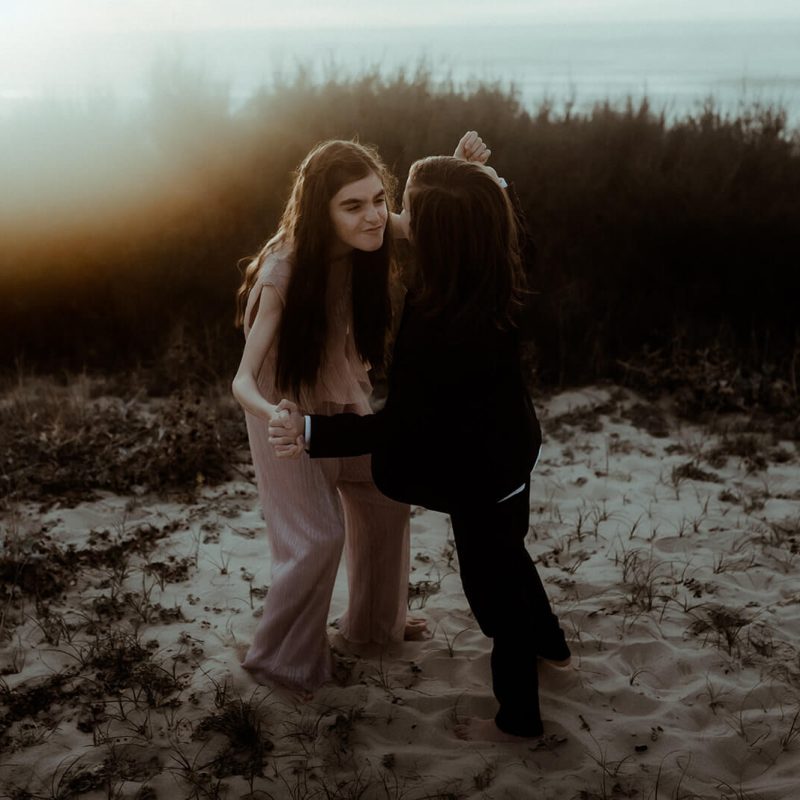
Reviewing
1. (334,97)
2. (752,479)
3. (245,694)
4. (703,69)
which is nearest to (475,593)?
(245,694)

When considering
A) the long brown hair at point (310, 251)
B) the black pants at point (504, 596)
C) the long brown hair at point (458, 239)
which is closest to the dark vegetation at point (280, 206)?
the long brown hair at point (310, 251)

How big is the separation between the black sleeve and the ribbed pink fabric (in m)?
0.49

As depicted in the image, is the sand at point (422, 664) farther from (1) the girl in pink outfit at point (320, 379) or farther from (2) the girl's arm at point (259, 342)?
(2) the girl's arm at point (259, 342)

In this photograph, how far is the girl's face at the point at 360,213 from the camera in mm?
2785

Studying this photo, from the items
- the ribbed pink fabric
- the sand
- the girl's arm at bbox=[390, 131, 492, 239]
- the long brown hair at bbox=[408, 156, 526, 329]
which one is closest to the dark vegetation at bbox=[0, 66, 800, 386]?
the sand

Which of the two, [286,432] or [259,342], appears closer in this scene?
[286,432]

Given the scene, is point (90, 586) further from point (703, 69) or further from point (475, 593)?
point (703, 69)

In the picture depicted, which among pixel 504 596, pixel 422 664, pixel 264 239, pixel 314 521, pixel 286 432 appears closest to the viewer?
pixel 286 432

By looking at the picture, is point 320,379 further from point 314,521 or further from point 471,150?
point 471,150

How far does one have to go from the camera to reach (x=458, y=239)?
2396 mm

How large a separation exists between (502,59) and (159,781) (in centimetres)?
1070

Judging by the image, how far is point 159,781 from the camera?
2.75 meters

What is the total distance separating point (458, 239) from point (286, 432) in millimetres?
745

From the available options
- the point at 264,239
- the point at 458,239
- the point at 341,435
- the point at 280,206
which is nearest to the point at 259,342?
the point at 341,435
